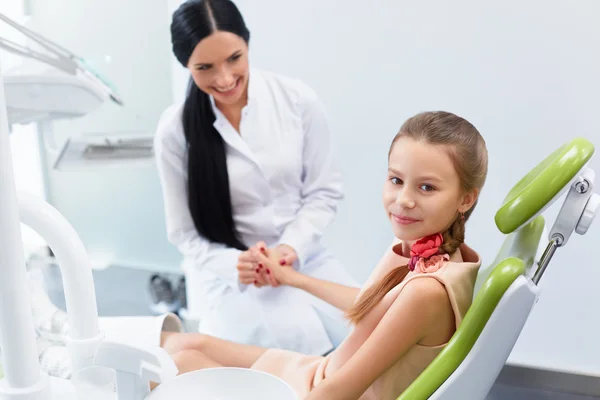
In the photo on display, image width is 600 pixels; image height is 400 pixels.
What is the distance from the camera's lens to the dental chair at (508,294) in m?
0.91

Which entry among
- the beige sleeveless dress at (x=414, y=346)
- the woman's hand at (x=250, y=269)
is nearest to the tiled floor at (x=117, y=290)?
the woman's hand at (x=250, y=269)

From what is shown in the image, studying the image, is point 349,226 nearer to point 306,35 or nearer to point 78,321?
point 306,35

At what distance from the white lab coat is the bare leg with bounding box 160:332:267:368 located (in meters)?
0.24

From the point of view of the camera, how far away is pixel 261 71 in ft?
6.04

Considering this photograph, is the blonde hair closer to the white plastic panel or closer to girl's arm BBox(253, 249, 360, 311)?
the white plastic panel

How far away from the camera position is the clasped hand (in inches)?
66.5

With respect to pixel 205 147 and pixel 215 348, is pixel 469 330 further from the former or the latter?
pixel 205 147

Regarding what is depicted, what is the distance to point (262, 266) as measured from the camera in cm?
171

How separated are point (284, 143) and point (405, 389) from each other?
3.00 ft

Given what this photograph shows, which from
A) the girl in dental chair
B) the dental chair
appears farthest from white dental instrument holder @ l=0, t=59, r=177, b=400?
the dental chair

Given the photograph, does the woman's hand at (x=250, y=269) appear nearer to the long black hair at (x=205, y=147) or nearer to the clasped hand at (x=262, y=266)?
the clasped hand at (x=262, y=266)

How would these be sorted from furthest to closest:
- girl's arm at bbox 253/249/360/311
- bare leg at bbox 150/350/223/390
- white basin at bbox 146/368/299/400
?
girl's arm at bbox 253/249/360/311
bare leg at bbox 150/350/223/390
white basin at bbox 146/368/299/400

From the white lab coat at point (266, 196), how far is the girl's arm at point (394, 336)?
67cm

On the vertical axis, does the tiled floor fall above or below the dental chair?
below
